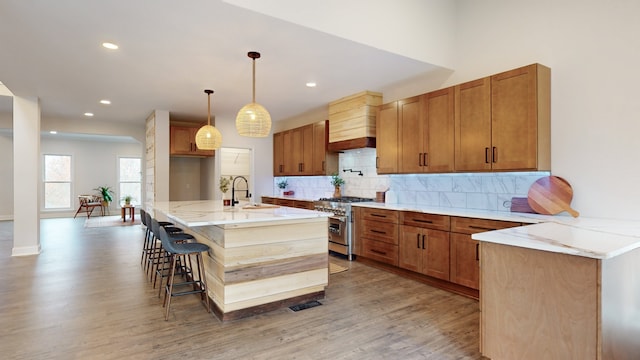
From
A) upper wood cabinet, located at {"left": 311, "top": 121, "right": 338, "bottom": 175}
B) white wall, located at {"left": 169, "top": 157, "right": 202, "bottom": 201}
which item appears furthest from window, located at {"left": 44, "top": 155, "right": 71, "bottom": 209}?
upper wood cabinet, located at {"left": 311, "top": 121, "right": 338, "bottom": 175}

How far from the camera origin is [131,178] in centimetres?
1159

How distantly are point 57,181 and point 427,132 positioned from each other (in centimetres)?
1176

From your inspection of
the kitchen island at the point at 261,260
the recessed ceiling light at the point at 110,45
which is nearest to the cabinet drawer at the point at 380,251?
the kitchen island at the point at 261,260

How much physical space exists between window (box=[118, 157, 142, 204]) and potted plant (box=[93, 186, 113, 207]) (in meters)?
0.38

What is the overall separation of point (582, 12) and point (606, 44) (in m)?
0.39

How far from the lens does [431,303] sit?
325 centimetres

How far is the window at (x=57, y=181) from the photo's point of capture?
10453 mm

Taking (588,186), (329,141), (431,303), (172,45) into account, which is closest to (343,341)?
(431,303)

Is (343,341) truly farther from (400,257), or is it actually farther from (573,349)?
(400,257)

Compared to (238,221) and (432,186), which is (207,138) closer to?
(238,221)

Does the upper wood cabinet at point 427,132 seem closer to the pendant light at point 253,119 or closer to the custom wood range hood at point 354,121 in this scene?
the custom wood range hood at point 354,121

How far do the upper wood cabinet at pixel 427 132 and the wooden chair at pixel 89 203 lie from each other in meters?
10.2

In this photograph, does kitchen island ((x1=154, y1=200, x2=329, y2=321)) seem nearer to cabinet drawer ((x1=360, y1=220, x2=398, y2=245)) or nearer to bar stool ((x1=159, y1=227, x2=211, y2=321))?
bar stool ((x1=159, y1=227, x2=211, y2=321))

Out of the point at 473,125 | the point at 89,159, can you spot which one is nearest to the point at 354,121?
the point at 473,125
